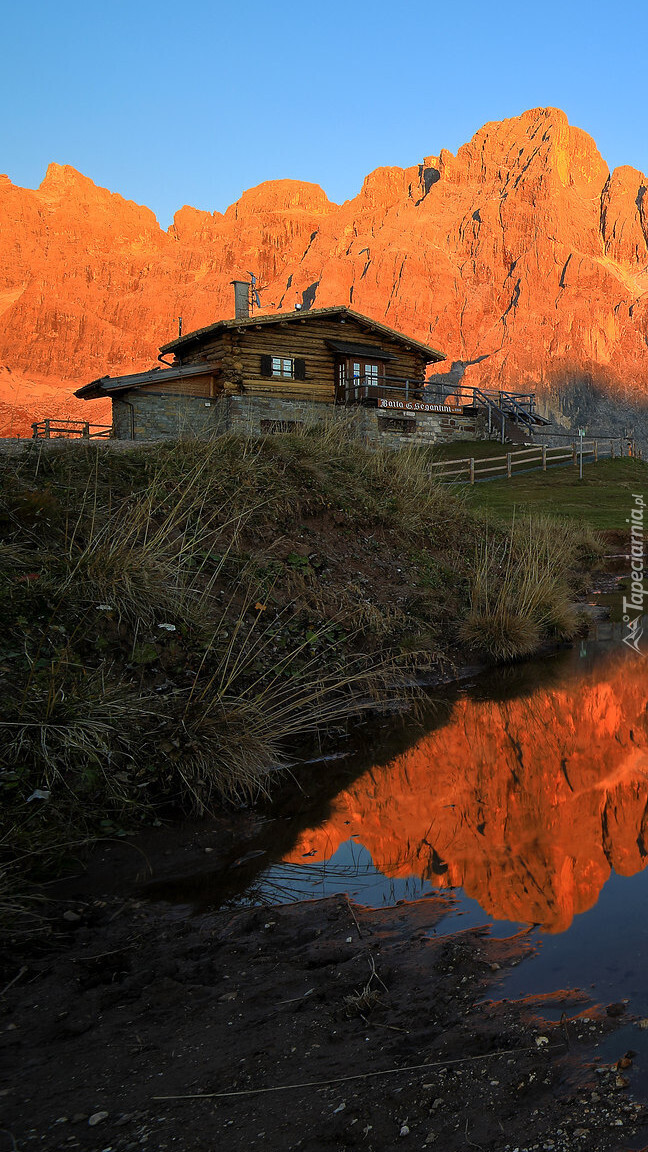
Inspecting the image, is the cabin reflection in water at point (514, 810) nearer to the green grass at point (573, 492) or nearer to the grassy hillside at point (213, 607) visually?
the grassy hillside at point (213, 607)

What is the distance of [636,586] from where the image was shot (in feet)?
59.0

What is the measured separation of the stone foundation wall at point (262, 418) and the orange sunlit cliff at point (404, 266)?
263ft

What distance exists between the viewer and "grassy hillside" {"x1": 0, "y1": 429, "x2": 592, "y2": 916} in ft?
17.4

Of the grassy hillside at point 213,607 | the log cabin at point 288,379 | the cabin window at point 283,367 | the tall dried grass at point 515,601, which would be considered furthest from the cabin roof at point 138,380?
the tall dried grass at point 515,601

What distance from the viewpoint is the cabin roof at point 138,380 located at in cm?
2770

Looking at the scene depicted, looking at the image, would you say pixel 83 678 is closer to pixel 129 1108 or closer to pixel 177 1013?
pixel 177 1013

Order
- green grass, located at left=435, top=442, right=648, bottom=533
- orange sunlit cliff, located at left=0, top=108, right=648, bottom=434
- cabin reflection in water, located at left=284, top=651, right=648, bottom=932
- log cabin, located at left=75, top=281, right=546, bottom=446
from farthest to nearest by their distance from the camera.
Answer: orange sunlit cliff, located at left=0, top=108, right=648, bottom=434 < log cabin, located at left=75, top=281, right=546, bottom=446 < green grass, located at left=435, top=442, right=648, bottom=533 < cabin reflection in water, located at left=284, top=651, right=648, bottom=932

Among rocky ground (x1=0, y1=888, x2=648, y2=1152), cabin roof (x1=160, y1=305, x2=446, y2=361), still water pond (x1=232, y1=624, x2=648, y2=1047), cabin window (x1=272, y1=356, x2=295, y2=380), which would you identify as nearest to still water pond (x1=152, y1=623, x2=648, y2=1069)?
still water pond (x1=232, y1=624, x2=648, y2=1047)

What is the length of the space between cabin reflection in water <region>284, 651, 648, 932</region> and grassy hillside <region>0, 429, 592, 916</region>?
3.30 feet

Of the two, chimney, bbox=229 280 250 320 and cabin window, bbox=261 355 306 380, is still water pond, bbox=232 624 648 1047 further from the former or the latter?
chimney, bbox=229 280 250 320

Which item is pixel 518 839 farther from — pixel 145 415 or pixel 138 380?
pixel 145 415

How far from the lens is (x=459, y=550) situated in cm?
1248

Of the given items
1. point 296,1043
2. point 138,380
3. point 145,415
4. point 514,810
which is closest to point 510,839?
point 514,810

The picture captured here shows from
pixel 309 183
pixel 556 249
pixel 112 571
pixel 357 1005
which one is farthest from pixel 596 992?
pixel 309 183
